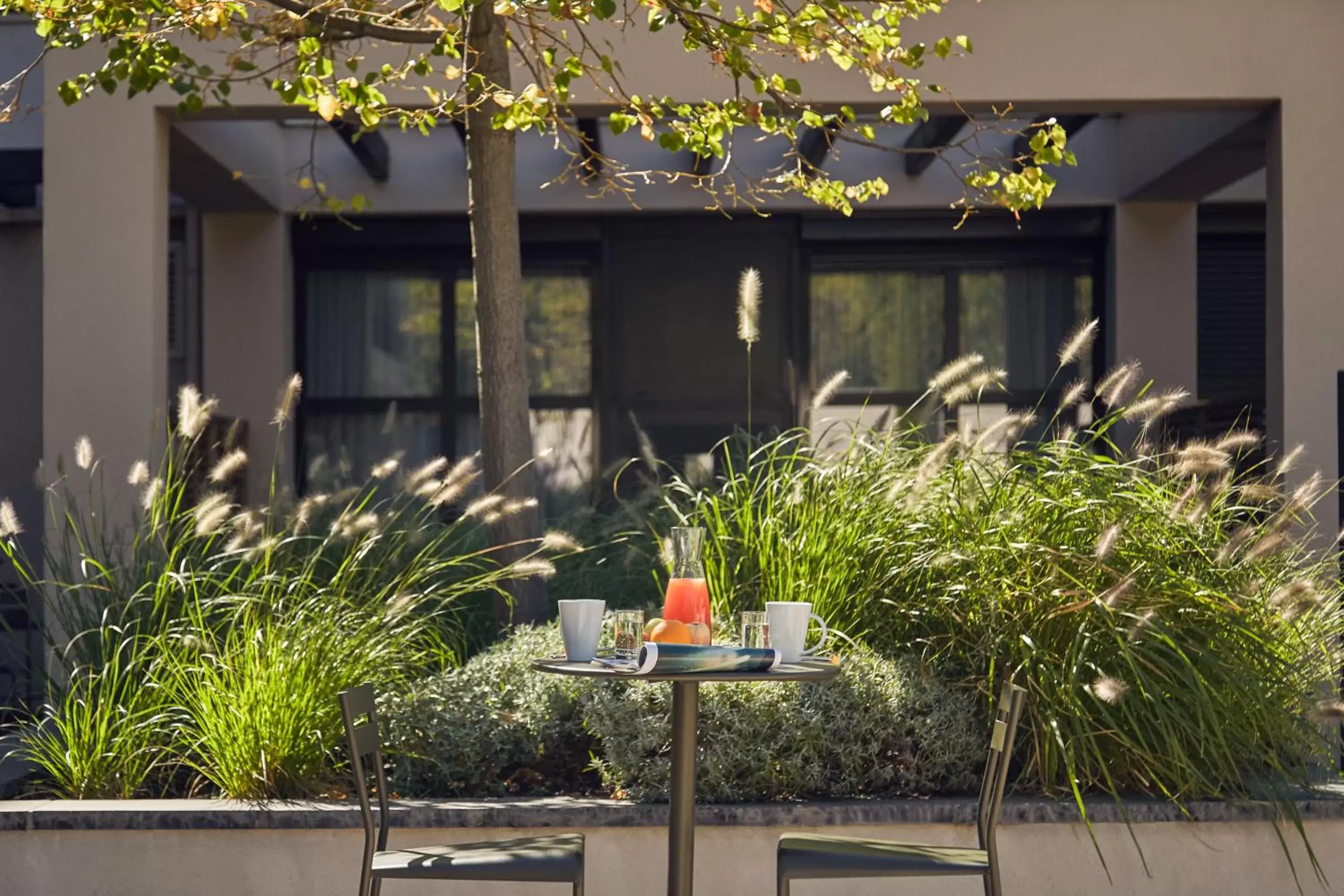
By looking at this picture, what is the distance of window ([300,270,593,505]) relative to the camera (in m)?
9.44

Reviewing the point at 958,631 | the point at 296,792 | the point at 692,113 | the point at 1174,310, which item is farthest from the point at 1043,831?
the point at 1174,310

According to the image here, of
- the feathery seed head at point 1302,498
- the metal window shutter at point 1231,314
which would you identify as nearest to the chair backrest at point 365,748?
the feathery seed head at point 1302,498

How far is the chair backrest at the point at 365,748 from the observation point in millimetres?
3020

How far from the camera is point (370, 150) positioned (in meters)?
8.48

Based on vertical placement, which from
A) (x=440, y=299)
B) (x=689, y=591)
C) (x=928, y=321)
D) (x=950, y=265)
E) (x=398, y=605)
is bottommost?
(x=398, y=605)

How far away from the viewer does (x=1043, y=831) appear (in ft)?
12.5

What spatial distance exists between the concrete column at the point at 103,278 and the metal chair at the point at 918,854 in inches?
160

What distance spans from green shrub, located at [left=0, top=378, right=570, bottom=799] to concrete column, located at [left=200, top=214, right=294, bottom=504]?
432 centimetres

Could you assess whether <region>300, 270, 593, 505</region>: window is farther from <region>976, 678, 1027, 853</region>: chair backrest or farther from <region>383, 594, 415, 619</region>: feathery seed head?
<region>976, 678, 1027, 853</region>: chair backrest

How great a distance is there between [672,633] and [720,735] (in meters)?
0.95

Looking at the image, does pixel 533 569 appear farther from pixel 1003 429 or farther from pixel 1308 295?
pixel 1308 295

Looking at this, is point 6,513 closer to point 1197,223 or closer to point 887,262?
point 887,262

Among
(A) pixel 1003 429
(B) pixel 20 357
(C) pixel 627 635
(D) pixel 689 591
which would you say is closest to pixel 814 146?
(A) pixel 1003 429

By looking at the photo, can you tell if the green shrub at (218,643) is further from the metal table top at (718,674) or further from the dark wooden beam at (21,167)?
the dark wooden beam at (21,167)
